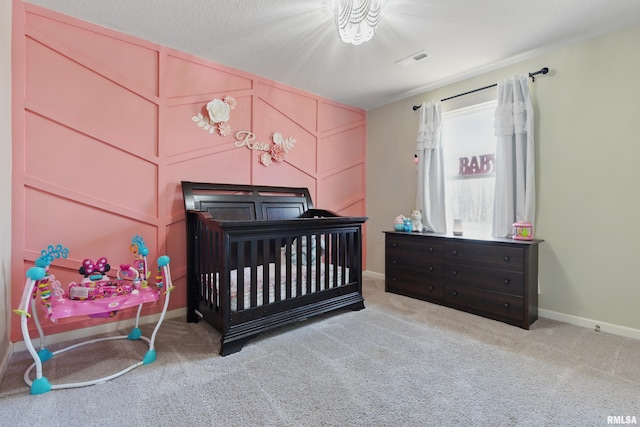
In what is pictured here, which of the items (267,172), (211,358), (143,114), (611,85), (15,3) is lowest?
(211,358)

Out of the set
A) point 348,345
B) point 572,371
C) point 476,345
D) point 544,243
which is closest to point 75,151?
point 348,345

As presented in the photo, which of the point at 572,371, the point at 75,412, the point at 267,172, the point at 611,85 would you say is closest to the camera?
the point at 75,412

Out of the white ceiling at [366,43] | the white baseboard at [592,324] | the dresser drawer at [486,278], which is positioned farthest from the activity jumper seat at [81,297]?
the white baseboard at [592,324]

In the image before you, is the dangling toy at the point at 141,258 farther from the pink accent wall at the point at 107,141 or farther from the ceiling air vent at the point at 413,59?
the ceiling air vent at the point at 413,59

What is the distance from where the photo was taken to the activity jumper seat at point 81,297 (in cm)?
143

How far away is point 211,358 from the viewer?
1794 millimetres

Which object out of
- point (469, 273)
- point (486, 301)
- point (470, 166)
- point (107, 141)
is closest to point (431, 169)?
→ point (470, 166)

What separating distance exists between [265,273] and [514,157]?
2420 mm

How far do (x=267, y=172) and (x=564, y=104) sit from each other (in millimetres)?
2725

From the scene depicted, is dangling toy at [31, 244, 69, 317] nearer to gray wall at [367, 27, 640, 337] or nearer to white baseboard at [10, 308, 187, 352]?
white baseboard at [10, 308, 187, 352]

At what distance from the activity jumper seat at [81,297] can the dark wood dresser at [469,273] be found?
2.26 meters

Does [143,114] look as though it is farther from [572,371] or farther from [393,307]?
[572,371]

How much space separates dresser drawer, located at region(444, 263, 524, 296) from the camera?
7.45ft

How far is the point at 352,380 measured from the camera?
1554mm
